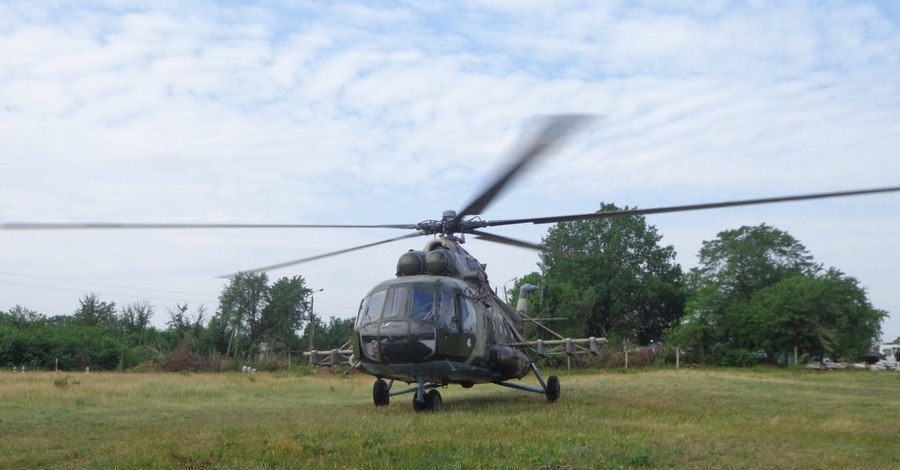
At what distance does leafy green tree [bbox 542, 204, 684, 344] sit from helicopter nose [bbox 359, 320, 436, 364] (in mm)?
54803

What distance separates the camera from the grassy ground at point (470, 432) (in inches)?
388

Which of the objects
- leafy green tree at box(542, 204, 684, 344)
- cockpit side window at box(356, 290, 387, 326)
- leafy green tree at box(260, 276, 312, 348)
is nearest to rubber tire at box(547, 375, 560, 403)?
cockpit side window at box(356, 290, 387, 326)

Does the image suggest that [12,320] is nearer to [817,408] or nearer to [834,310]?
[834,310]

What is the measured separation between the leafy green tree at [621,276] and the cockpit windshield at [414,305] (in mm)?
54086

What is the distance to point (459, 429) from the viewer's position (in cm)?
1253

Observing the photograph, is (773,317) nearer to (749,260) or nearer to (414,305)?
(749,260)

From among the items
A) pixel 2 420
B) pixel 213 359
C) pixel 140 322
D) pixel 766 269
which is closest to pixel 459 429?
pixel 2 420

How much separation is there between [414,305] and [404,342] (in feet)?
2.81

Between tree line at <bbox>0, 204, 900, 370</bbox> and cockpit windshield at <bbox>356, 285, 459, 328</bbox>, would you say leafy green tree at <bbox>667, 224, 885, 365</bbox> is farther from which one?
cockpit windshield at <bbox>356, 285, 459, 328</bbox>

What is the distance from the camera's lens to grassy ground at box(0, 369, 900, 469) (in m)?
9.84

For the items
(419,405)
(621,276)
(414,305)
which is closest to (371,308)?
(414,305)

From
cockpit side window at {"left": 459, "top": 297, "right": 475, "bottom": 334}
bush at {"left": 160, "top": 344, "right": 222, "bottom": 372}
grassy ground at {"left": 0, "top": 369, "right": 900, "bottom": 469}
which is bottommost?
bush at {"left": 160, "top": 344, "right": 222, "bottom": 372}

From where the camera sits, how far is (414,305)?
1686 centimetres

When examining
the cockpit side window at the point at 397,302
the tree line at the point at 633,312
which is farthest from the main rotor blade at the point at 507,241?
the tree line at the point at 633,312
